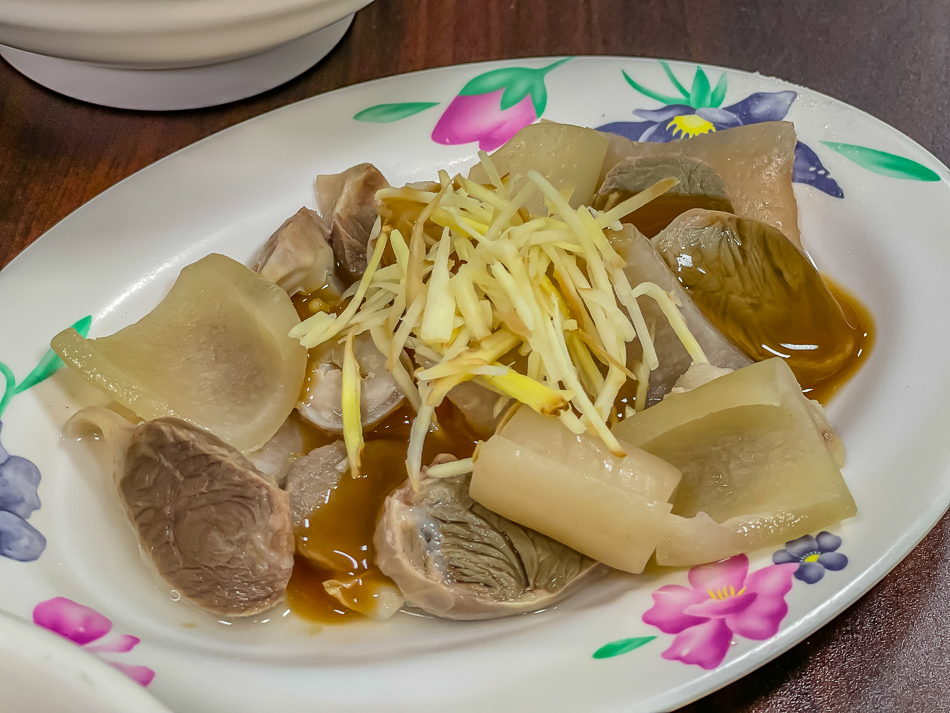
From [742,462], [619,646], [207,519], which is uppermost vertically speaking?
[207,519]

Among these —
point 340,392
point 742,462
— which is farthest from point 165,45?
point 742,462

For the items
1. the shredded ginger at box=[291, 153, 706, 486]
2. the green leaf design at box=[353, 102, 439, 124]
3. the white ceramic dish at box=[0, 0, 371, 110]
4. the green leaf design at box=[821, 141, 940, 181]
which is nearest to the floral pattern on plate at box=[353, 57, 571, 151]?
the green leaf design at box=[353, 102, 439, 124]

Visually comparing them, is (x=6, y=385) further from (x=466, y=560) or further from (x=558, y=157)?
(x=558, y=157)

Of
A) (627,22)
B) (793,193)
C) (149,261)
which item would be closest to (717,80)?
(793,193)

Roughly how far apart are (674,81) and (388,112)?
70 cm

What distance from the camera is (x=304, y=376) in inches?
54.6

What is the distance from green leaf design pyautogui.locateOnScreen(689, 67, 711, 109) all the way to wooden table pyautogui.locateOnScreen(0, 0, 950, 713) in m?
0.54

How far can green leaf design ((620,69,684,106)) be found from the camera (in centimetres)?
172

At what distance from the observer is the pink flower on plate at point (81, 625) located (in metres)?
1.04

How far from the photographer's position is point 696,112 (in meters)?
1.70

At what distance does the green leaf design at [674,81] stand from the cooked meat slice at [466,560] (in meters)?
1.13

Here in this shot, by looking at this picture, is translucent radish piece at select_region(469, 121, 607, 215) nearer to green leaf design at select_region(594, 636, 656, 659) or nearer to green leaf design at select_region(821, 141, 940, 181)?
green leaf design at select_region(821, 141, 940, 181)

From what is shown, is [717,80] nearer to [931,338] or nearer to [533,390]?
[931,338]

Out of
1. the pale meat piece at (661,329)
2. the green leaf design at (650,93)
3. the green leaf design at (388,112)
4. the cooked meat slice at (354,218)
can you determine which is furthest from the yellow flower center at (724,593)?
the green leaf design at (388,112)
